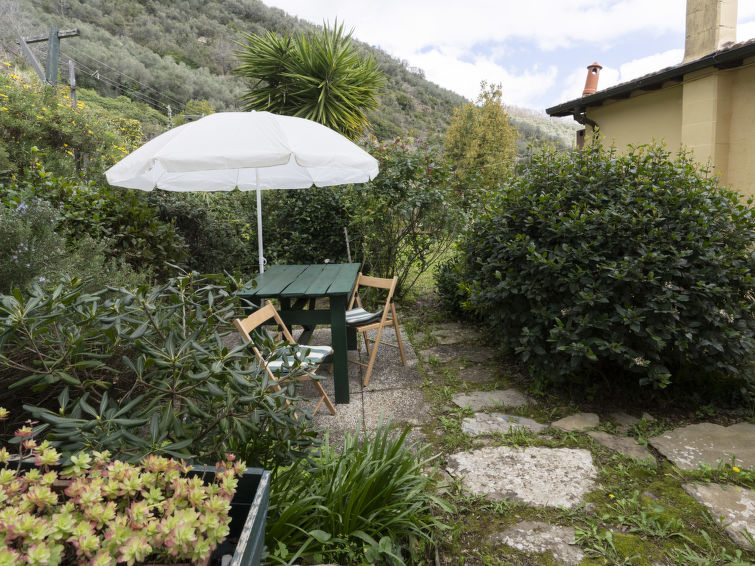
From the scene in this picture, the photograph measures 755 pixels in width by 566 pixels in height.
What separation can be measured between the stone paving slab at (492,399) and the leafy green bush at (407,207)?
8.63ft

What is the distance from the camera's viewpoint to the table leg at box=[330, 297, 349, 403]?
3.19m

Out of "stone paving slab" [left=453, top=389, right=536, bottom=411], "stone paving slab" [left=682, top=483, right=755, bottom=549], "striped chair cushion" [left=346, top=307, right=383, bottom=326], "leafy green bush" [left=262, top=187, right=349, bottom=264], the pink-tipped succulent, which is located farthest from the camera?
"leafy green bush" [left=262, top=187, right=349, bottom=264]

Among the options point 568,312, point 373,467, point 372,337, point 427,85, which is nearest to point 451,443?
point 373,467

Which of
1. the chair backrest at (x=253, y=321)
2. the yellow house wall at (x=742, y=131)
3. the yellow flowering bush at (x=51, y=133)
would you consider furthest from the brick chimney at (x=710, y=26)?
the yellow flowering bush at (x=51, y=133)

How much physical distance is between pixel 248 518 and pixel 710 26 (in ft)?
27.0

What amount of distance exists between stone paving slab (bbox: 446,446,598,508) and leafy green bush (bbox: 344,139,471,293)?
3.39 metres

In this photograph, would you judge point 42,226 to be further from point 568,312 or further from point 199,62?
point 199,62

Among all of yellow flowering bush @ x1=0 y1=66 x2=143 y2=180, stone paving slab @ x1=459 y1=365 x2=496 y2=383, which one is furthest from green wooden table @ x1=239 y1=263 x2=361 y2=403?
yellow flowering bush @ x1=0 y1=66 x2=143 y2=180

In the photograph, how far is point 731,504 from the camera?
203 cm

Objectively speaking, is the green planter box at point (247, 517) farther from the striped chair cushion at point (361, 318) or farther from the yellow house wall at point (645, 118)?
the yellow house wall at point (645, 118)

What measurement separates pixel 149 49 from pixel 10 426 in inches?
1257

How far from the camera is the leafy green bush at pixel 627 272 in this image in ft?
8.99

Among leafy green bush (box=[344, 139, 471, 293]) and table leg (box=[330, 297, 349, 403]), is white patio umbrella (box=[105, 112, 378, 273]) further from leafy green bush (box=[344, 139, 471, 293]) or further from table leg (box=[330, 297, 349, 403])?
leafy green bush (box=[344, 139, 471, 293])

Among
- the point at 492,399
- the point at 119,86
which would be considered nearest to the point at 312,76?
the point at 492,399
